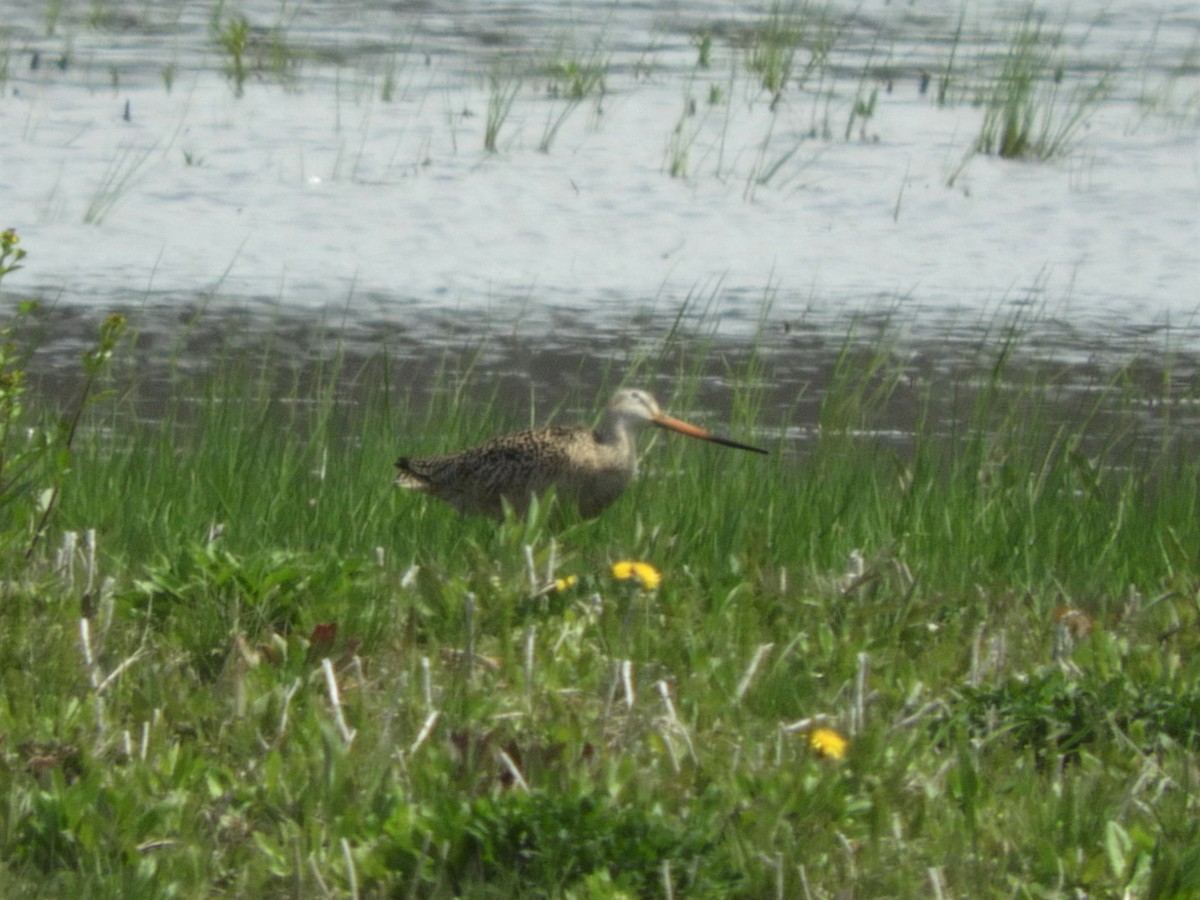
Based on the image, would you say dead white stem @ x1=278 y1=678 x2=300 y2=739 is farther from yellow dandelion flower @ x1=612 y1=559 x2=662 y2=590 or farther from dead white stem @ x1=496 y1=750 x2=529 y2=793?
yellow dandelion flower @ x1=612 y1=559 x2=662 y2=590

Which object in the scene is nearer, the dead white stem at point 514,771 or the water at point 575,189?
the dead white stem at point 514,771

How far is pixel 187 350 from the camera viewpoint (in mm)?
9008

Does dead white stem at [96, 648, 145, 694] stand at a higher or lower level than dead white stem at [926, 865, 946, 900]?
lower

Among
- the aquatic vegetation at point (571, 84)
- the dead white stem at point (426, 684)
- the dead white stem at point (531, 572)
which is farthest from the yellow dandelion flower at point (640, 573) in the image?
the aquatic vegetation at point (571, 84)

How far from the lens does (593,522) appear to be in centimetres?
543

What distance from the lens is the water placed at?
9.79 meters

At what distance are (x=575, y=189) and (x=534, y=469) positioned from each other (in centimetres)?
593

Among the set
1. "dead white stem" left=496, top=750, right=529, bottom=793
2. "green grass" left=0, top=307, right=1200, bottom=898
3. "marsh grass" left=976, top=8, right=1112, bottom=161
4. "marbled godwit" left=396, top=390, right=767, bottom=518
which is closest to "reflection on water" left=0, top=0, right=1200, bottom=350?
"marsh grass" left=976, top=8, right=1112, bottom=161

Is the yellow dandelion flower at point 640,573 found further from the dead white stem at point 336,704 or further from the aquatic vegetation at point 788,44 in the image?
the aquatic vegetation at point 788,44

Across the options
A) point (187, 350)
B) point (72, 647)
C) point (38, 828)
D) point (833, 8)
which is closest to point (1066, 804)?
point (38, 828)

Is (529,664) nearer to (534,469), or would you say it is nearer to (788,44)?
(534,469)

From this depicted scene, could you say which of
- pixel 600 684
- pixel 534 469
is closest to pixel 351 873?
pixel 600 684

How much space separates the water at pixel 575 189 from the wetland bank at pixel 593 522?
44 mm

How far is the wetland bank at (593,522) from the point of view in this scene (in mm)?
3457
